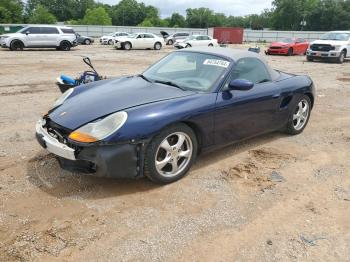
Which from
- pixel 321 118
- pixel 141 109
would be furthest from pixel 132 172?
pixel 321 118

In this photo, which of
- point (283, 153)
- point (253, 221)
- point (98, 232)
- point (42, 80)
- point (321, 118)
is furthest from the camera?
point (42, 80)

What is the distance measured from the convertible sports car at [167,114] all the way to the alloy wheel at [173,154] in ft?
0.04

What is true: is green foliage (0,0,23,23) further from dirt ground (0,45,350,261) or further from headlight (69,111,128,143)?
headlight (69,111,128,143)

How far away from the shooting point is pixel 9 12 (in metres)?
66.5

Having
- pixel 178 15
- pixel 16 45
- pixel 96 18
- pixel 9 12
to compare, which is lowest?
pixel 16 45

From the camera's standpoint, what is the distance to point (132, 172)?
3.66 meters

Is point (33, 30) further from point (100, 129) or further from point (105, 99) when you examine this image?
point (100, 129)

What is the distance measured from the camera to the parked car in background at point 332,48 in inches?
770

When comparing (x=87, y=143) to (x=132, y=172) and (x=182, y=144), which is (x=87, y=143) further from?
(x=182, y=144)

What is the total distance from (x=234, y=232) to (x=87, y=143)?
1.58 metres

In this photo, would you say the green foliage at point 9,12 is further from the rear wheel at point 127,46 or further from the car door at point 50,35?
the car door at point 50,35

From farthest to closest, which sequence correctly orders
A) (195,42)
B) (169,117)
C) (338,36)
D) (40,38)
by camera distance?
(195,42) → (40,38) → (338,36) → (169,117)

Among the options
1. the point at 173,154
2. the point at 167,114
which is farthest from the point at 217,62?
the point at 173,154

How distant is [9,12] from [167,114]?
72691 millimetres
